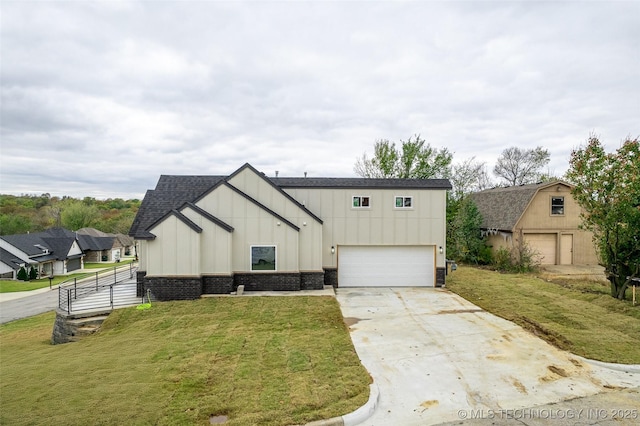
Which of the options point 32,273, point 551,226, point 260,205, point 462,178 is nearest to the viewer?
point 260,205

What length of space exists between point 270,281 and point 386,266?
17.8ft

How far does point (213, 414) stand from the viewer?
5.26 meters

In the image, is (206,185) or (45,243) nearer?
(206,185)

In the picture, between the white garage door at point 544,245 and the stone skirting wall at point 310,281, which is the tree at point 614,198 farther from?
the stone skirting wall at point 310,281

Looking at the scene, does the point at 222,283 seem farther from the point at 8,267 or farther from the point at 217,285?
the point at 8,267

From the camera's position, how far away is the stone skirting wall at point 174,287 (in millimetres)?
13125

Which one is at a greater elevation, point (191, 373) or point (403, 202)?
point (403, 202)

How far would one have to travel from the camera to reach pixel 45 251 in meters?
39.6

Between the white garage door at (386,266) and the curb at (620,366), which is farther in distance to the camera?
the white garage door at (386,266)

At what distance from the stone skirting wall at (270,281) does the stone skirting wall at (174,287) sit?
1.79 meters

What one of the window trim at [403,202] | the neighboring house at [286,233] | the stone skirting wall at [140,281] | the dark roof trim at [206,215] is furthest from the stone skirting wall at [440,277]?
the stone skirting wall at [140,281]

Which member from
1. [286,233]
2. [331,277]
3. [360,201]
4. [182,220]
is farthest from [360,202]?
[182,220]

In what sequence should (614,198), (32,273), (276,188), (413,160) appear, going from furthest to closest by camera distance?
(32,273)
(413,160)
(276,188)
(614,198)

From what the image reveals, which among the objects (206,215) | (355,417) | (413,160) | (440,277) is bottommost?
(355,417)
